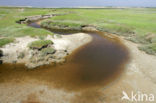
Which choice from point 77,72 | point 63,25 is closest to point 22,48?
point 77,72

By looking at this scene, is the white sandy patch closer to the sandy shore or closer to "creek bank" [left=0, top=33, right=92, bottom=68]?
"creek bank" [left=0, top=33, right=92, bottom=68]

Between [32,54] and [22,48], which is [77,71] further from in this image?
[22,48]

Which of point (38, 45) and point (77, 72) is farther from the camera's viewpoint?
point (38, 45)

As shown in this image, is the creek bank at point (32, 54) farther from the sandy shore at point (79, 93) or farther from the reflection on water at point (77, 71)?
the sandy shore at point (79, 93)

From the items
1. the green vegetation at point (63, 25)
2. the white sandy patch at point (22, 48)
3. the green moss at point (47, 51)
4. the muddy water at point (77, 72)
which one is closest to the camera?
the muddy water at point (77, 72)

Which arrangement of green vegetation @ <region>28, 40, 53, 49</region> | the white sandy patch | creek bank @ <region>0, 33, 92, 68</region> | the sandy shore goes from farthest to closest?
green vegetation @ <region>28, 40, 53, 49</region> → the white sandy patch → creek bank @ <region>0, 33, 92, 68</region> → the sandy shore

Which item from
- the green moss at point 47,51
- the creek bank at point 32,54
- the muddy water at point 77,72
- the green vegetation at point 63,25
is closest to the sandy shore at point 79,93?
the muddy water at point 77,72

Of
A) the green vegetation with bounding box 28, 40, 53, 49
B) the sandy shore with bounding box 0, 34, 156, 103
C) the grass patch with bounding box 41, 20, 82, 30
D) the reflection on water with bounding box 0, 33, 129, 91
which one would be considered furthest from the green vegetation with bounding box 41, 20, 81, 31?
the sandy shore with bounding box 0, 34, 156, 103
